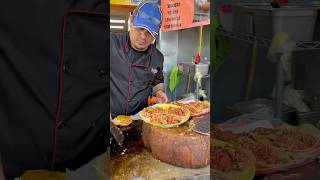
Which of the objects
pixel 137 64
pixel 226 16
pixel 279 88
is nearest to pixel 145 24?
pixel 137 64

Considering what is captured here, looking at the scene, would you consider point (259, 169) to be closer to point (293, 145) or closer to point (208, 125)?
point (293, 145)

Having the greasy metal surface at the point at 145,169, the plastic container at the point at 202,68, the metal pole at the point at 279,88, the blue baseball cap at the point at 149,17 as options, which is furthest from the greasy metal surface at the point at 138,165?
the metal pole at the point at 279,88

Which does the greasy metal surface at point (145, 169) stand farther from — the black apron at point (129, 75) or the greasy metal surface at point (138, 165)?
the black apron at point (129, 75)

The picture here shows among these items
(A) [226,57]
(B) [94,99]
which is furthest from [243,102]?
(B) [94,99]

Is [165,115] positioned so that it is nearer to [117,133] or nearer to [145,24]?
[117,133]

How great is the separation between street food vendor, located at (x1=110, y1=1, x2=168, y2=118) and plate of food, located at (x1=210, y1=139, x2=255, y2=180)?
332 mm

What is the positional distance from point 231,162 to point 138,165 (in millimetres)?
413

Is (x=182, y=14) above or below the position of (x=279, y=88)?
above

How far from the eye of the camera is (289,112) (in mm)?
1460

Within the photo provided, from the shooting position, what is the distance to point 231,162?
1387 millimetres

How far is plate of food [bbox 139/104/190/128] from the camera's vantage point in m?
1.21

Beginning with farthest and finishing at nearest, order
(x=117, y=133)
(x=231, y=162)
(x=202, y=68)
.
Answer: (x=231, y=162) → (x=202, y=68) → (x=117, y=133)

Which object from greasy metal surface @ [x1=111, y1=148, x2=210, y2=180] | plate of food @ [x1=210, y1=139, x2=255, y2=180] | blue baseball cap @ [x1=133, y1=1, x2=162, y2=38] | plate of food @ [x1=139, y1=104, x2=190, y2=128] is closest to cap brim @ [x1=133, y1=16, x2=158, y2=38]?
blue baseball cap @ [x1=133, y1=1, x2=162, y2=38]

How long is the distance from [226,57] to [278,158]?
1.54ft
